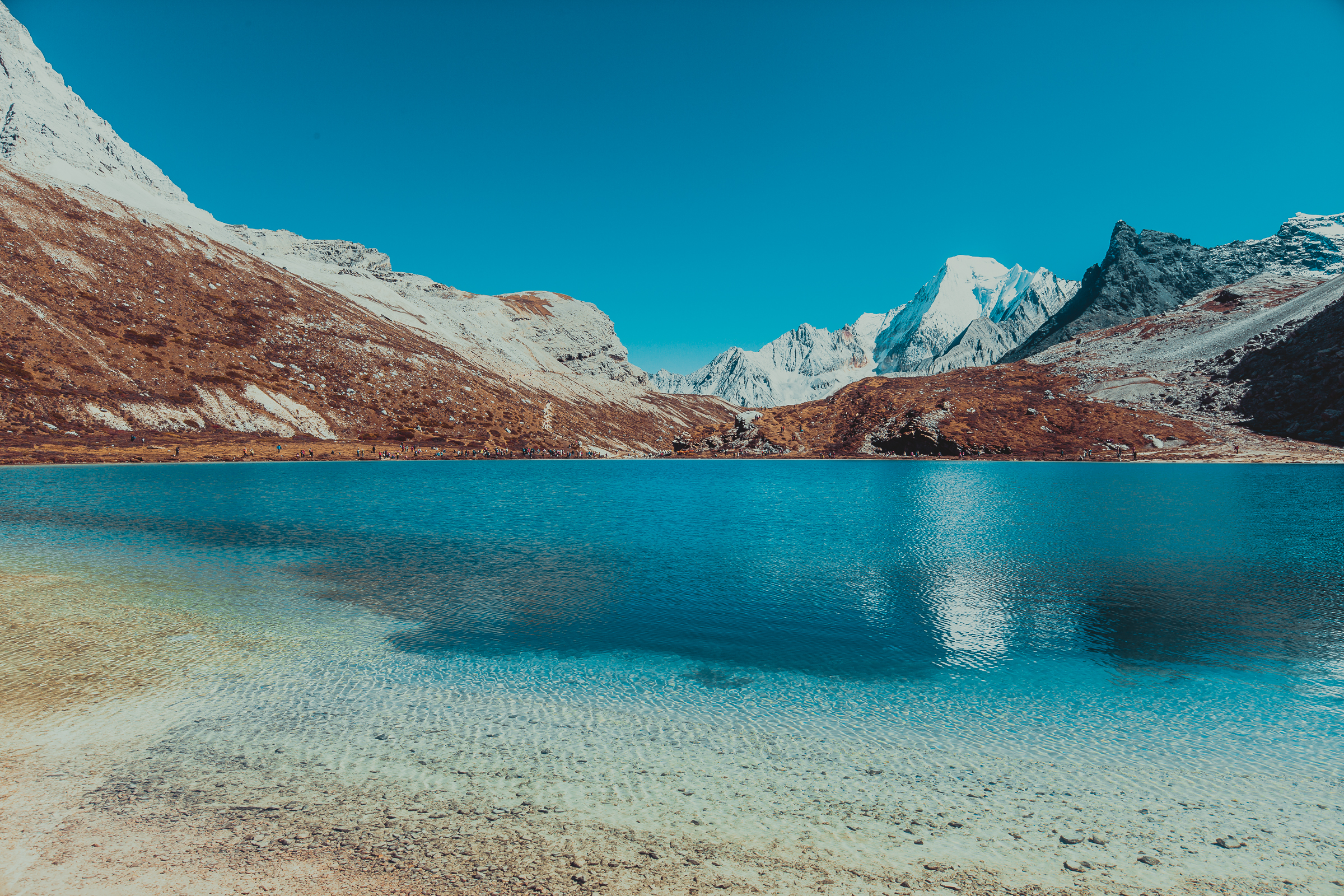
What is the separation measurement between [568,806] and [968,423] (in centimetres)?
17548

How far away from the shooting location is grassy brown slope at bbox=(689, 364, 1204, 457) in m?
154

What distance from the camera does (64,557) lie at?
33.6 meters

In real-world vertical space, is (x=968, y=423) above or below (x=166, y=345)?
below

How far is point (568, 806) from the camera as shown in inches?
471

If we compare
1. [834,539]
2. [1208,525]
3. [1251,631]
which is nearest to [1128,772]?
[1251,631]

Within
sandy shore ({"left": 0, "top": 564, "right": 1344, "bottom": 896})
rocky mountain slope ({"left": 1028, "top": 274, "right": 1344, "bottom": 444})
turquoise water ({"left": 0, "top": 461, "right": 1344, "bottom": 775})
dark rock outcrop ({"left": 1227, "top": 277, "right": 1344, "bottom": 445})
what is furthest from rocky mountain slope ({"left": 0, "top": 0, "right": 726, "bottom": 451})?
dark rock outcrop ({"left": 1227, "top": 277, "right": 1344, "bottom": 445})

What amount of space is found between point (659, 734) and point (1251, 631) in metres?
23.0

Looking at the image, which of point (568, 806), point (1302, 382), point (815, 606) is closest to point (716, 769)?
point (568, 806)

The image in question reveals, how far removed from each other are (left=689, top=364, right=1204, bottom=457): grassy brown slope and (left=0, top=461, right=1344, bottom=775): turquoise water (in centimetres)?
10343

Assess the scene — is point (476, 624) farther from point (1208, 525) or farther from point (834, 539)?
point (1208, 525)

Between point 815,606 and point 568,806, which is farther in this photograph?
point 815,606

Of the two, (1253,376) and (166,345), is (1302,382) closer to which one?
(1253,376)

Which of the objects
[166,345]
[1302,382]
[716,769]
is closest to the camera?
[716,769]

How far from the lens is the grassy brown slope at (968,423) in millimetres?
154125
